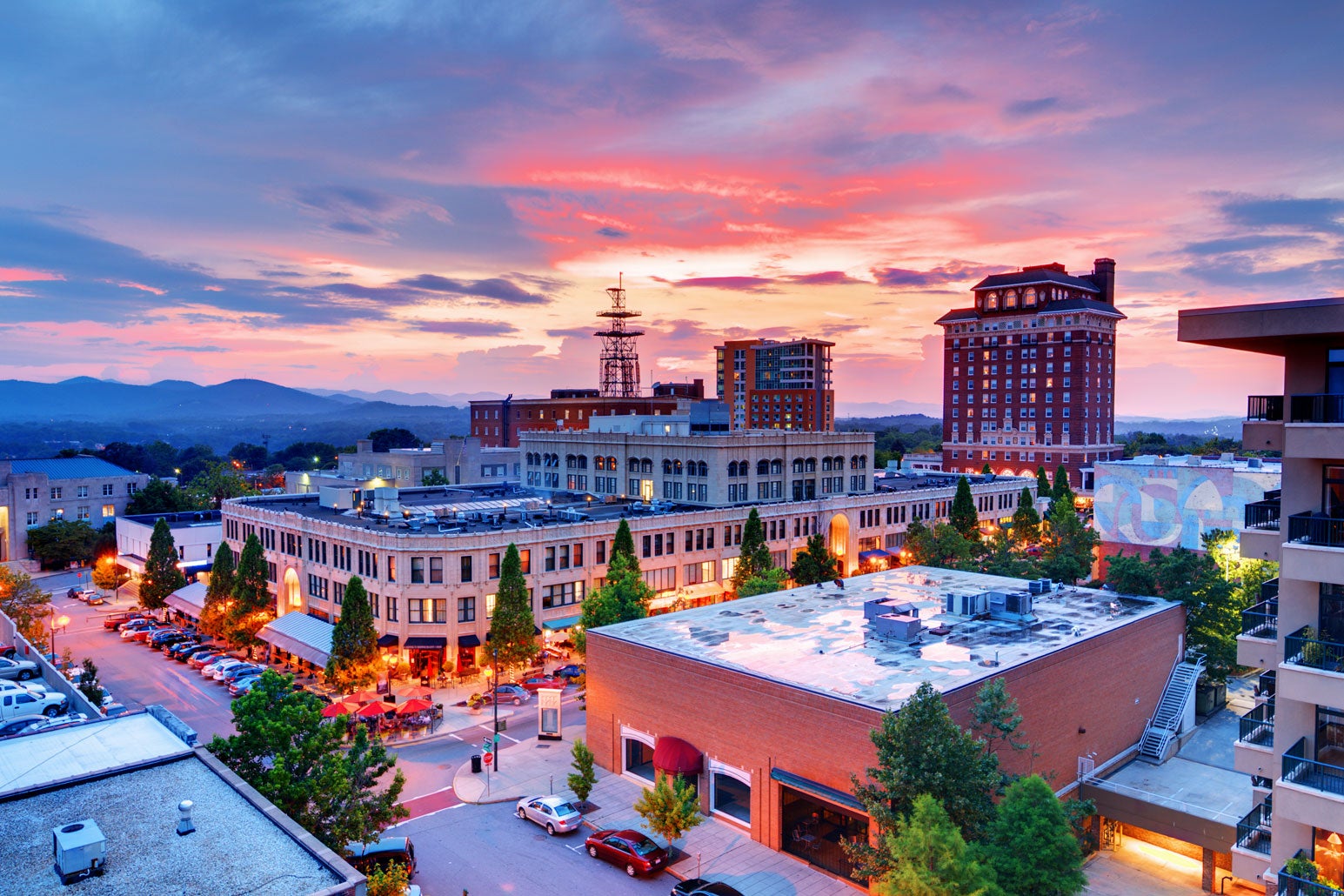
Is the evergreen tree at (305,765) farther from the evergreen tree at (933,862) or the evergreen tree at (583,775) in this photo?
the evergreen tree at (933,862)

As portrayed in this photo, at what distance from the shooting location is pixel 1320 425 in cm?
1778

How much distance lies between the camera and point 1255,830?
20047 mm

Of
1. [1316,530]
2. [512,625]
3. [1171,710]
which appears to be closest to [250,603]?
[512,625]

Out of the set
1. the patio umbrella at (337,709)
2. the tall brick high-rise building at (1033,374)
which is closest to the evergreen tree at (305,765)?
the patio umbrella at (337,709)

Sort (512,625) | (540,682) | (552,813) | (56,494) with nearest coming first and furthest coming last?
(552,813)
(512,625)
(540,682)
(56,494)

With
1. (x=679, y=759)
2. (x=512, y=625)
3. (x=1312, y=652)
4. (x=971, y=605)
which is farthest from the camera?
(x=512, y=625)

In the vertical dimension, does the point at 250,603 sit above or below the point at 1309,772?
below

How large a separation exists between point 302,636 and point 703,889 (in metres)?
40.0

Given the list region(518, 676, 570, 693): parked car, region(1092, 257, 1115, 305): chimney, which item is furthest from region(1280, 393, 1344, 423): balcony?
region(1092, 257, 1115, 305): chimney

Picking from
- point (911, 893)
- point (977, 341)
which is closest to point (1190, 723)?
point (911, 893)

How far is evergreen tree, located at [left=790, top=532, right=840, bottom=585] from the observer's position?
66.0 m

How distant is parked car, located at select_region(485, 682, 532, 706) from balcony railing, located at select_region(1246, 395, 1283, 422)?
41901 millimetres

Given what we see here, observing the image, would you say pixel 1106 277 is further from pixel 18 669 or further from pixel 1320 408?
pixel 18 669

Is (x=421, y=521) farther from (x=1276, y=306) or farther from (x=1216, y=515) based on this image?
(x=1216, y=515)
